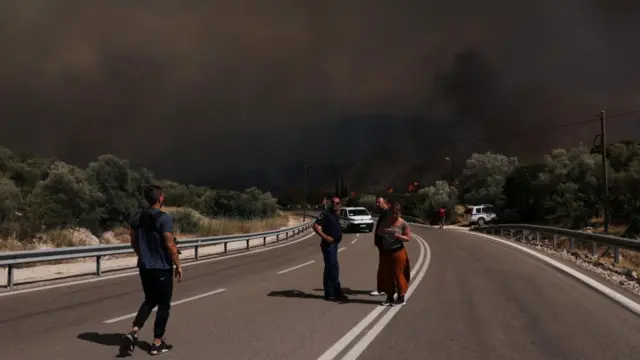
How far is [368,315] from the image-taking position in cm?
886

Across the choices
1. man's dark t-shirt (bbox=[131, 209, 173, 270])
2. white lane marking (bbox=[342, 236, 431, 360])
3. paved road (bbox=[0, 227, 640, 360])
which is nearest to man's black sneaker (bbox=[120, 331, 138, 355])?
paved road (bbox=[0, 227, 640, 360])

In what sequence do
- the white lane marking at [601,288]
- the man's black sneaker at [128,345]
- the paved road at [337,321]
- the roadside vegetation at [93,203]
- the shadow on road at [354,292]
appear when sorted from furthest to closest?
the roadside vegetation at [93,203] < the shadow on road at [354,292] < the white lane marking at [601,288] < the paved road at [337,321] < the man's black sneaker at [128,345]

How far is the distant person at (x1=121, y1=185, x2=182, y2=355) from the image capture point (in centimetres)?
630

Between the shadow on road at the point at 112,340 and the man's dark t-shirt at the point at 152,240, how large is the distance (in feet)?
2.96

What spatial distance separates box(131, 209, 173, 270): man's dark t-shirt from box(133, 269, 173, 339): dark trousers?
91mm

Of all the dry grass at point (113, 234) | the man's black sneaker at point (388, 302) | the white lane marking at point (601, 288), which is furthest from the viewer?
the dry grass at point (113, 234)

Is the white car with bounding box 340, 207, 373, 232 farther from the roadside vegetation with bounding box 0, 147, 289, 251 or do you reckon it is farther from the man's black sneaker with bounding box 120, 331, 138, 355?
the man's black sneaker with bounding box 120, 331, 138, 355

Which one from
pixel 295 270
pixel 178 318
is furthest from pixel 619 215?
pixel 178 318

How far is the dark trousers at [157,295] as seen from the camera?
6371 mm

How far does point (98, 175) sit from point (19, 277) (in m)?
23.8

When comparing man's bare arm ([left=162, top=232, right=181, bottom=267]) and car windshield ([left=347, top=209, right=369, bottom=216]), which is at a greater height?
man's bare arm ([left=162, top=232, right=181, bottom=267])

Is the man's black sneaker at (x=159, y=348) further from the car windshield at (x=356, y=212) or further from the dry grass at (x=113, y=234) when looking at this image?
the car windshield at (x=356, y=212)

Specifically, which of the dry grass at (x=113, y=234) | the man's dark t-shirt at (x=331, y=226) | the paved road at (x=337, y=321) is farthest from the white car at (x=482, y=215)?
the man's dark t-shirt at (x=331, y=226)

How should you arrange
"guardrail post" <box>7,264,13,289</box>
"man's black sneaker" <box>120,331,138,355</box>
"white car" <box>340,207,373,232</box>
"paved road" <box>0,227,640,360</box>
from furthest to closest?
1. "white car" <box>340,207,373,232</box>
2. "guardrail post" <box>7,264,13,289</box>
3. "paved road" <box>0,227,640,360</box>
4. "man's black sneaker" <box>120,331,138,355</box>
